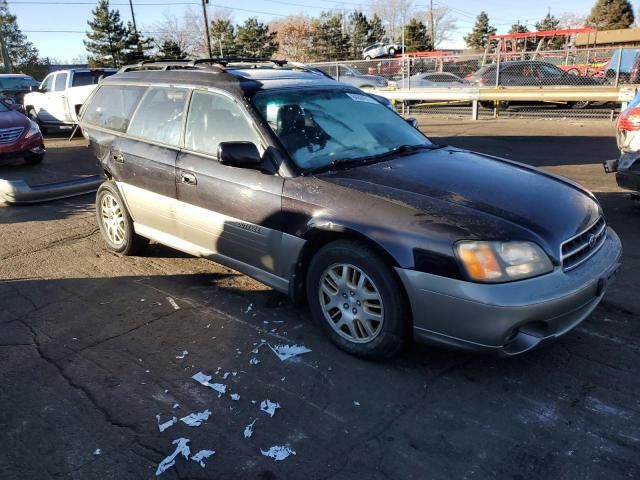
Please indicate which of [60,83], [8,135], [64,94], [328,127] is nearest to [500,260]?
[328,127]

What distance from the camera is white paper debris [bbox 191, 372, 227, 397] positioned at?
3.15 m

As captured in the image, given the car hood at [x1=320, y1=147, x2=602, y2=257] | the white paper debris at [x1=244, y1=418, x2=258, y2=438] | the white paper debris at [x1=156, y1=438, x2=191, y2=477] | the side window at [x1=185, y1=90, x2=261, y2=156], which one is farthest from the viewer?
the side window at [x1=185, y1=90, x2=261, y2=156]

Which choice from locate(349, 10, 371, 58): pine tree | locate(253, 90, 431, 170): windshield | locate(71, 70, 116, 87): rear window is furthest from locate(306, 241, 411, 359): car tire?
locate(349, 10, 371, 58): pine tree

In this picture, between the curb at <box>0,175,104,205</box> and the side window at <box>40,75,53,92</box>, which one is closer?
the curb at <box>0,175,104,205</box>

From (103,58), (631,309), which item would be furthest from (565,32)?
(103,58)

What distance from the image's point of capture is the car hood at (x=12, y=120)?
10852 mm

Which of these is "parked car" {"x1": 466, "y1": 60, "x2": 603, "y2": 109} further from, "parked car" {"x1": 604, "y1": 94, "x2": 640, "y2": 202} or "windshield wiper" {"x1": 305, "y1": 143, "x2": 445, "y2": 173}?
"windshield wiper" {"x1": 305, "y1": 143, "x2": 445, "y2": 173}

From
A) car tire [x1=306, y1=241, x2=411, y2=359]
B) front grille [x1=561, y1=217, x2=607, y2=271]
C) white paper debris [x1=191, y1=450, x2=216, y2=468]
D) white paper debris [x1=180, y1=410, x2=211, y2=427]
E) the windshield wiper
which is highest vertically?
the windshield wiper

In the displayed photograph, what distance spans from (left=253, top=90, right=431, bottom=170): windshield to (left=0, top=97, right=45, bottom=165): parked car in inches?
348

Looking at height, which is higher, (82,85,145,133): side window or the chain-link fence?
(82,85,145,133): side window

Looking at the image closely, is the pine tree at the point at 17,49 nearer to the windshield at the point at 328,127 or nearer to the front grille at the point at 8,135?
the front grille at the point at 8,135

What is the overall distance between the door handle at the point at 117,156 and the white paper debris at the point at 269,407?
9.83 ft

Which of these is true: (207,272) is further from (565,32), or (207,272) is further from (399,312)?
(565,32)

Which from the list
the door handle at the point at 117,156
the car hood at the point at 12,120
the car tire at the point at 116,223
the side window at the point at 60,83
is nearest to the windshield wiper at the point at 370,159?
the door handle at the point at 117,156
